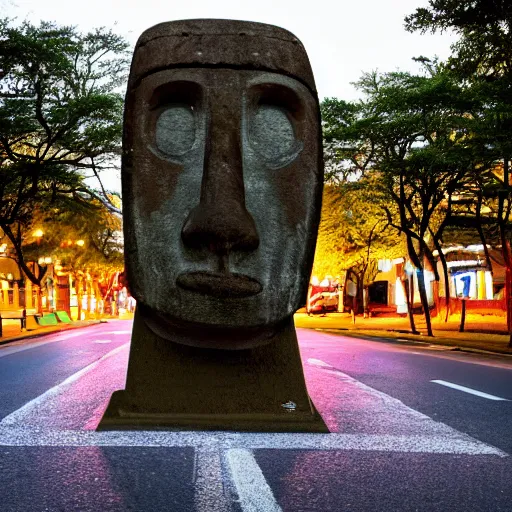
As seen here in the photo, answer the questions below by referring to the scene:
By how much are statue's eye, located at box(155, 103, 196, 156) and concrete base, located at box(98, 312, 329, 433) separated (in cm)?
124

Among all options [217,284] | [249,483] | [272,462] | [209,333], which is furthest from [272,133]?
[249,483]

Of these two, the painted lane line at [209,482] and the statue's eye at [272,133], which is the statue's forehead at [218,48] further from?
the painted lane line at [209,482]

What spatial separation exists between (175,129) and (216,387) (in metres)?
1.77

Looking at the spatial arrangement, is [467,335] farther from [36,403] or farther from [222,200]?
[222,200]

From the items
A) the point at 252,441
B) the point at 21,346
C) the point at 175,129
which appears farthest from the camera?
the point at 21,346

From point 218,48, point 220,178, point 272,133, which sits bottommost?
point 220,178

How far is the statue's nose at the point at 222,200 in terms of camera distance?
4.47 metres

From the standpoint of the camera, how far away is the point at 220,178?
4.68 m

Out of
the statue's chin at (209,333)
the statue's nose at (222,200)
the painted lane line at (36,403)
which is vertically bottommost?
the painted lane line at (36,403)

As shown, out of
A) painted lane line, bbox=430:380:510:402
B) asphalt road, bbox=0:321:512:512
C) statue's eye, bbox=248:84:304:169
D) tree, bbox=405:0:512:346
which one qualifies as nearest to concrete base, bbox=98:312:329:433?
asphalt road, bbox=0:321:512:512

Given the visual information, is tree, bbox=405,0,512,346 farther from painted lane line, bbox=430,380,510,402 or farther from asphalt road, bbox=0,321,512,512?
asphalt road, bbox=0,321,512,512

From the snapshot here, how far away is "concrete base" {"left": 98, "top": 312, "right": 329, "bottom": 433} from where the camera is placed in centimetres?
468

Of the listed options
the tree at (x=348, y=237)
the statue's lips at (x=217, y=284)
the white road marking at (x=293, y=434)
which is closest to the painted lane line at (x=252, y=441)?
the white road marking at (x=293, y=434)

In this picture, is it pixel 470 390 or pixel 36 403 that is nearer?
pixel 36 403
